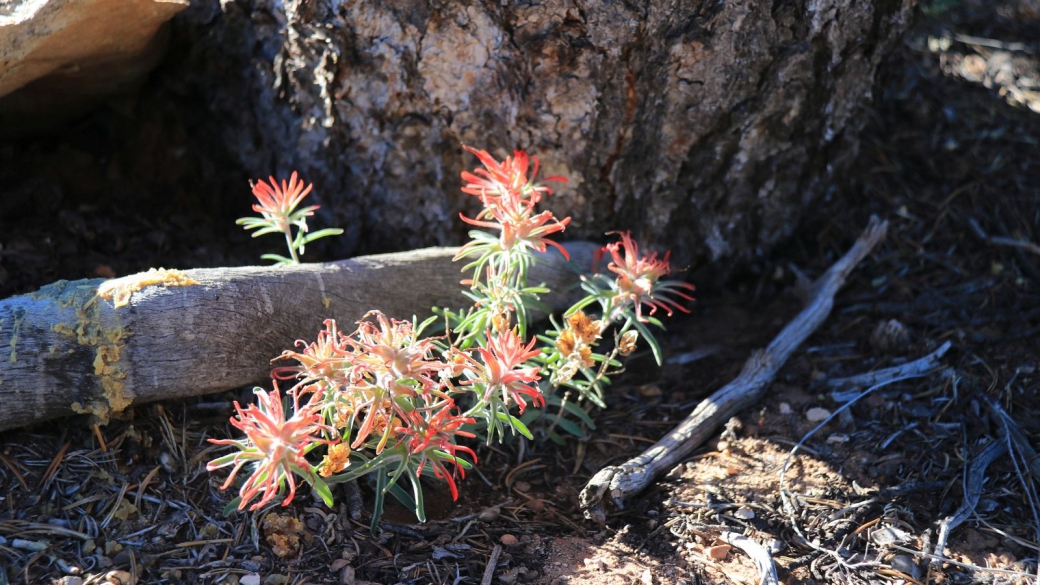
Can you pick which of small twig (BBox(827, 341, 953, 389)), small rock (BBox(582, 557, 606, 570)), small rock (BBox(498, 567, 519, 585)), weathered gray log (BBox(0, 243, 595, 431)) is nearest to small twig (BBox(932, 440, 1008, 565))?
small twig (BBox(827, 341, 953, 389))

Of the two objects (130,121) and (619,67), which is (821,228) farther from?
(130,121)

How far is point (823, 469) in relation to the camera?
2.62 metres

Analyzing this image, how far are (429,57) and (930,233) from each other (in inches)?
86.7

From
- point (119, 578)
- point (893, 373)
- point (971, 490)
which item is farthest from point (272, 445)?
point (893, 373)

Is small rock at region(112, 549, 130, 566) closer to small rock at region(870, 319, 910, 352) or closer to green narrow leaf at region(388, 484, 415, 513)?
green narrow leaf at region(388, 484, 415, 513)

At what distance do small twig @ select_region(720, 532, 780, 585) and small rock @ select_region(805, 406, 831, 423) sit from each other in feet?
2.15

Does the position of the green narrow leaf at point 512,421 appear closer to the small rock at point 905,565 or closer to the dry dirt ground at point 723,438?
the dry dirt ground at point 723,438

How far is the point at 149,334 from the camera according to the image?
2.33 metres

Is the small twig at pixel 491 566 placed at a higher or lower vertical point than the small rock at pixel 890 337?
lower

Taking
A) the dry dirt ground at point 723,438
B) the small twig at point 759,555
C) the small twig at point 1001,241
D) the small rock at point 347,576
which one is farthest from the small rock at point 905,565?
the small twig at point 1001,241

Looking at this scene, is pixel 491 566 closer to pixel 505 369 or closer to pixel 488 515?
pixel 488 515

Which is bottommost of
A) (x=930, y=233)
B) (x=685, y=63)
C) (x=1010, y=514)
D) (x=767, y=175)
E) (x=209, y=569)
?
(x=1010, y=514)

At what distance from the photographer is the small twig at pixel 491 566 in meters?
2.20

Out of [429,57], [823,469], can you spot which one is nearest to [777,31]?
[429,57]
